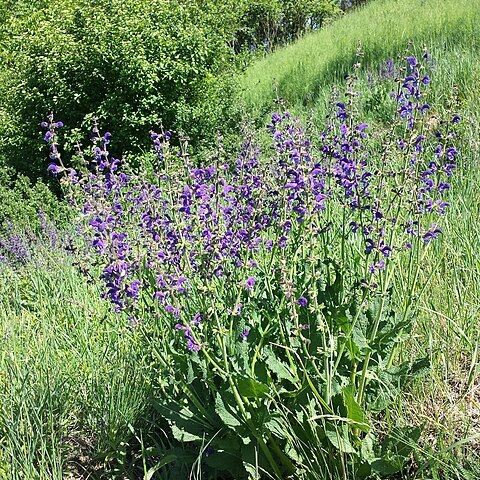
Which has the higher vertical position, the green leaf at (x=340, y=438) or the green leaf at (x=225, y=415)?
the green leaf at (x=225, y=415)

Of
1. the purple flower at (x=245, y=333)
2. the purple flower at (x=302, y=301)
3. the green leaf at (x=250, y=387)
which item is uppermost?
the purple flower at (x=302, y=301)

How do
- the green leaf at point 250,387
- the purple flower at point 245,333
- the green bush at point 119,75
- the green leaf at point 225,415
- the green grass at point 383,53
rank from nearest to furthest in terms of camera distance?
the green leaf at point 250,387, the green leaf at point 225,415, the purple flower at point 245,333, the green grass at point 383,53, the green bush at point 119,75

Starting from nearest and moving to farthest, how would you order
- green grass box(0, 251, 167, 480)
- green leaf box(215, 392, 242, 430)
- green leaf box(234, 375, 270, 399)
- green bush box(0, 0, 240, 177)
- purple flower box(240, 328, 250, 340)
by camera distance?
1. green leaf box(234, 375, 270, 399)
2. green leaf box(215, 392, 242, 430)
3. purple flower box(240, 328, 250, 340)
4. green grass box(0, 251, 167, 480)
5. green bush box(0, 0, 240, 177)

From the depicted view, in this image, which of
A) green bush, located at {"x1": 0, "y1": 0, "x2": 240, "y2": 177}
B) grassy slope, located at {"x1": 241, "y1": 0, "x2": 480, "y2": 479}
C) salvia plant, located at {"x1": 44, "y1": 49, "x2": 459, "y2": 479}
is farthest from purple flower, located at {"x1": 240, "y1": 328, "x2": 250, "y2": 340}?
green bush, located at {"x1": 0, "y1": 0, "x2": 240, "y2": 177}

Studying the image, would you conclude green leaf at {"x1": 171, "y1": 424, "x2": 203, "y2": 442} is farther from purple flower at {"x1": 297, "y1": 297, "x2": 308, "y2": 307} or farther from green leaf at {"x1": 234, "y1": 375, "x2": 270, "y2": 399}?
purple flower at {"x1": 297, "y1": 297, "x2": 308, "y2": 307}

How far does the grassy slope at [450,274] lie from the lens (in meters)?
2.20

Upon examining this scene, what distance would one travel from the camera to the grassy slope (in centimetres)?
220

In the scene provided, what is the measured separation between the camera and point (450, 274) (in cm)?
313

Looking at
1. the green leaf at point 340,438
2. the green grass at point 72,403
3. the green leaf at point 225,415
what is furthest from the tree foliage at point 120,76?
the green leaf at point 340,438

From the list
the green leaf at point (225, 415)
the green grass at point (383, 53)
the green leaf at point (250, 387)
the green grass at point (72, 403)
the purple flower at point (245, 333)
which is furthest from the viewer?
the green grass at point (383, 53)

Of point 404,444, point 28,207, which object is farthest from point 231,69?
point 404,444

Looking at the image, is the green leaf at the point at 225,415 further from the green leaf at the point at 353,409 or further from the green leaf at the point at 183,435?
the green leaf at the point at 353,409

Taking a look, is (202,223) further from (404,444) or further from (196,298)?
(404,444)

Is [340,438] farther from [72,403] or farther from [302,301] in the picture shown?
[72,403]
